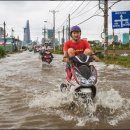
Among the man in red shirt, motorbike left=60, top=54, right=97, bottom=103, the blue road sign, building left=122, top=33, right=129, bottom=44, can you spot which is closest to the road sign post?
the blue road sign

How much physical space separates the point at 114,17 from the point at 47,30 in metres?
93.5

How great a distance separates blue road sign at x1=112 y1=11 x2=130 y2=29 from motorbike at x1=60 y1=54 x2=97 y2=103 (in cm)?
2056

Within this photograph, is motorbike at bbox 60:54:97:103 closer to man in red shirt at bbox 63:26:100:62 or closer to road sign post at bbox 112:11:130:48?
man in red shirt at bbox 63:26:100:62

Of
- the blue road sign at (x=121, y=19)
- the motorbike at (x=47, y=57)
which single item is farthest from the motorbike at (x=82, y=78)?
the blue road sign at (x=121, y=19)

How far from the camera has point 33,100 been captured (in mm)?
A: 9555

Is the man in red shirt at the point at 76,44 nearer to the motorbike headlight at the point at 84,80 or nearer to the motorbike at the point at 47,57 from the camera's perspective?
the motorbike headlight at the point at 84,80

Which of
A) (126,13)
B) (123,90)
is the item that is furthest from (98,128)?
(126,13)

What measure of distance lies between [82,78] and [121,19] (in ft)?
70.4

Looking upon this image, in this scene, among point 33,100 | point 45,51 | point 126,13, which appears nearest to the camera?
point 33,100

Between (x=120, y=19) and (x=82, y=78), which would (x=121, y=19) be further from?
(x=82, y=78)

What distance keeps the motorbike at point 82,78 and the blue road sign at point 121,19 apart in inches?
809

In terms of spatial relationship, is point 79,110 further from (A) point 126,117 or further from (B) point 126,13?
(B) point 126,13

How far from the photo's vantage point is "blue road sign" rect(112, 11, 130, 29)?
28044 millimetres

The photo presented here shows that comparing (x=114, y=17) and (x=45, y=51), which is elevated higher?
(x=114, y=17)
